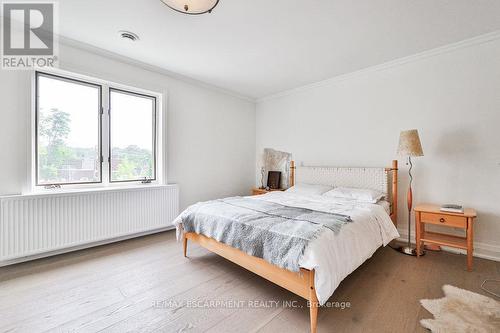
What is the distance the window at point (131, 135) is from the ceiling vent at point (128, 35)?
956 mm

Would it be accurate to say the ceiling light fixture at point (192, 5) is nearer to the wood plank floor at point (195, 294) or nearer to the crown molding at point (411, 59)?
the wood plank floor at point (195, 294)

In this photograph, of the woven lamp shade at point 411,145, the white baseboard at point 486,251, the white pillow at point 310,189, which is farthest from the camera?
the white pillow at point 310,189

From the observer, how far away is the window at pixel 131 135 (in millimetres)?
3240

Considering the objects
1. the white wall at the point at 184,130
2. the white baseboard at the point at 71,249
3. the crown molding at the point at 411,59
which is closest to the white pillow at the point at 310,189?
the white wall at the point at 184,130

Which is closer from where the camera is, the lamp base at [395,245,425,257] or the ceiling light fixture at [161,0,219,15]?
the ceiling light fixture at [161,0,219,15]

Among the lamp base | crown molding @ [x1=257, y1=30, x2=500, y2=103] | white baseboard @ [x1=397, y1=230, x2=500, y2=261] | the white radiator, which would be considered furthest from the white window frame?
white baseboard @ [x1=397, y1=230, x2=500, y2=261]

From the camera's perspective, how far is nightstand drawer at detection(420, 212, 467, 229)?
232 centimetres

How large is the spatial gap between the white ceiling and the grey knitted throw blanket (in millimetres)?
2008

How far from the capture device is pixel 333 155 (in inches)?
152

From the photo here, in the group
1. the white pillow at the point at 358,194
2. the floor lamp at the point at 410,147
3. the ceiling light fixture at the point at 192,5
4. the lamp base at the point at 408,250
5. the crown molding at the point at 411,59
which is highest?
the crown molding at the point at 411,59

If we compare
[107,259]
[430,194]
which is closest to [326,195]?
[430,194]

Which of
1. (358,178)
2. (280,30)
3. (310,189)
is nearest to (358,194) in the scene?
(358,178)

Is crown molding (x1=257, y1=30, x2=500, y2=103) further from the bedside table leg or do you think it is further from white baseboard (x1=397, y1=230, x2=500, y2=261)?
white baseboard (x1=397, y1=230, x2=500, y2=261)

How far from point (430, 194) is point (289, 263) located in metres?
2.57
